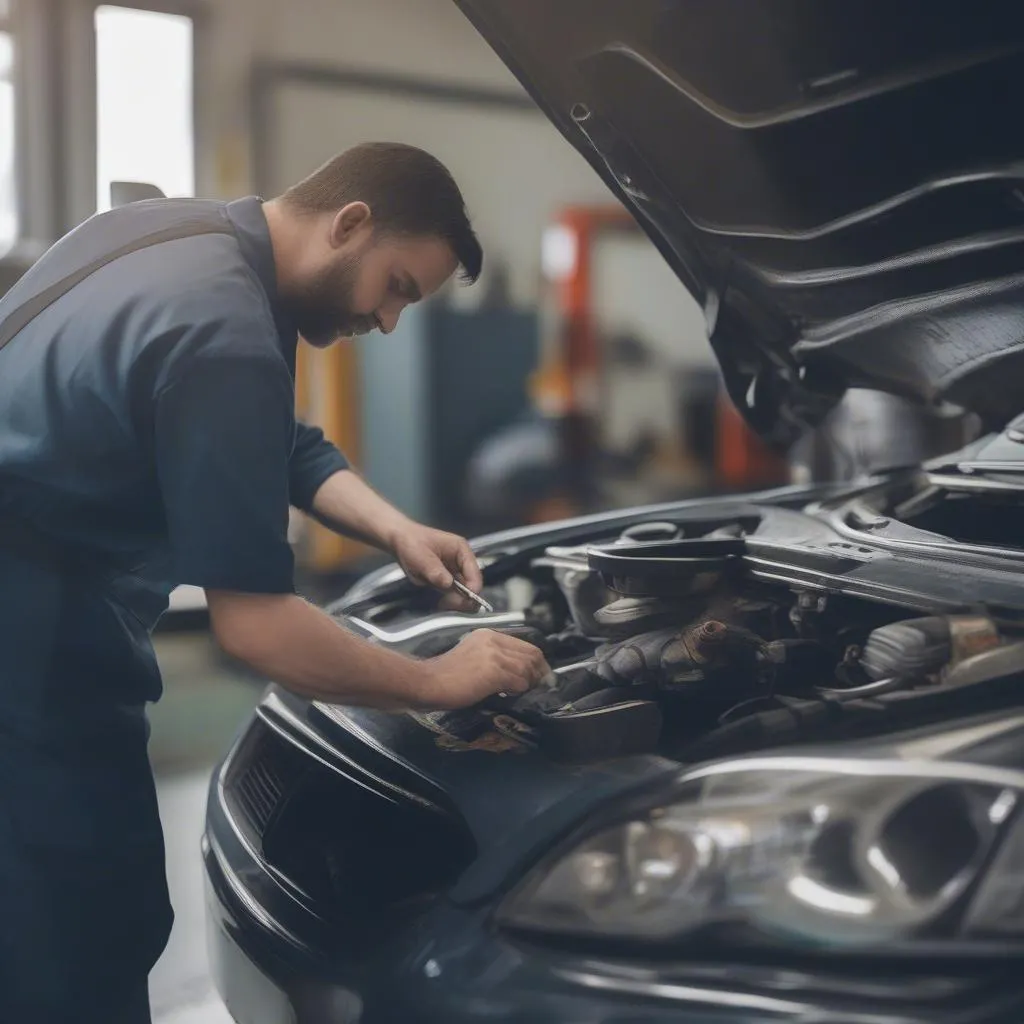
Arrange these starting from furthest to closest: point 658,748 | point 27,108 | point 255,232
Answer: point 27,108 < point 255,232 < point 658,748

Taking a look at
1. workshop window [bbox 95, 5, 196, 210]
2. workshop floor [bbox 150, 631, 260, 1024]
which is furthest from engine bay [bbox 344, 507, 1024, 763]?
workshop window [bbox 95, 5, 196, 210]

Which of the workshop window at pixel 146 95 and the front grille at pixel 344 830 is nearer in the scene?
the front grille at pixel 344 830

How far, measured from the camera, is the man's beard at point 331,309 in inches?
45.2

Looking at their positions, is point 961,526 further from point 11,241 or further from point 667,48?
point 11,241

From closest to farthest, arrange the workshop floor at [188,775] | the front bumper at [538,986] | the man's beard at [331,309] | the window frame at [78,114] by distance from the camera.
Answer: the front bumper at [538,986] → the man's beard at [331,309] → the workshop floor at [188,775] → the window frame at [78,114]

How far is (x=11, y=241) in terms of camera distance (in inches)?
163

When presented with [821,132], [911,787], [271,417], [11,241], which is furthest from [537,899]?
[11,241]

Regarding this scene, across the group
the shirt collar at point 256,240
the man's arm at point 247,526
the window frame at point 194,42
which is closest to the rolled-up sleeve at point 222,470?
the man's arm at point 247,526

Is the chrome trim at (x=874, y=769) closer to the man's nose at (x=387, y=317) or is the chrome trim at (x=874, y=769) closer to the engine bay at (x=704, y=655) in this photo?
the engine bay at (x=704, y=655)

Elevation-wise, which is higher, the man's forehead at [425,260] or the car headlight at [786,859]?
the man's forehead at [425,260]

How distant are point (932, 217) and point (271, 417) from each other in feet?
2.50

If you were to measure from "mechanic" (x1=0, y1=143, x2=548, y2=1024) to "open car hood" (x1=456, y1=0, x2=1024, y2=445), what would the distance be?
0.24 meters

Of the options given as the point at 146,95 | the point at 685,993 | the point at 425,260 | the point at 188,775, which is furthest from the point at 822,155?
the point at 146,95

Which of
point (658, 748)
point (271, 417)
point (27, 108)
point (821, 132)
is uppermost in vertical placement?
point (27, 108)
